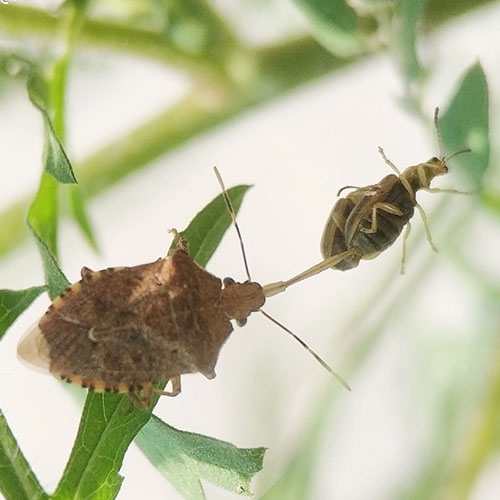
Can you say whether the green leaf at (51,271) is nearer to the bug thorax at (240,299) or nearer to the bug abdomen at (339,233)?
the bug thorax at (240,299)

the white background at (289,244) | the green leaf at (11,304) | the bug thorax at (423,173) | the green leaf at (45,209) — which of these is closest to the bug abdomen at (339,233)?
the bug thorax at (423,173)

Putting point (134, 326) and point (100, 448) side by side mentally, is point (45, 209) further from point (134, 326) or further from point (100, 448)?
point (100, 448)

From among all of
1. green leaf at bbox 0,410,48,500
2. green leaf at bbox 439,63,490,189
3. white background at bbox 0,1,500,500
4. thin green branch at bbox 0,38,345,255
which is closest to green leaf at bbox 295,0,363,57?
green leaf at bbox 439,63,490,189

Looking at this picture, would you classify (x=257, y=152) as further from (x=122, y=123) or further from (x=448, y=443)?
(x=448, y=443)

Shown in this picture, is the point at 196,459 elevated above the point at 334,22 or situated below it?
below

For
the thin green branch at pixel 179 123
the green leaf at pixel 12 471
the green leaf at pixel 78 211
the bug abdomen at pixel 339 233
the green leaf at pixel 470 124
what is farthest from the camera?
the thin green branch at pixel 179 123

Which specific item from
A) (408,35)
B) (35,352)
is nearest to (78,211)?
(35,352)
